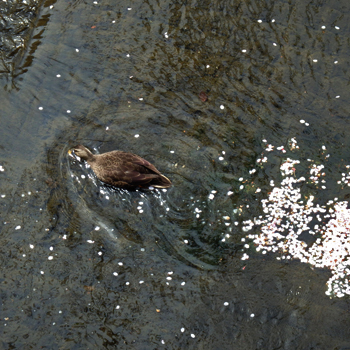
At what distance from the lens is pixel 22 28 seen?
25.4 ft

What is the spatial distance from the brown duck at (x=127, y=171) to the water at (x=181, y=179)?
23 centimetres

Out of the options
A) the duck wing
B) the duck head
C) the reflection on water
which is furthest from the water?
the duck wing

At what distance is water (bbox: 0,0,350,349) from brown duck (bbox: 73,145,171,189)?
0.23 meters

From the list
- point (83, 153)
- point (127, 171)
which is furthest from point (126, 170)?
point (83, 153)

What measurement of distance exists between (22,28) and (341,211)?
6551 mm

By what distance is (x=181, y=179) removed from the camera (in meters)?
6.46

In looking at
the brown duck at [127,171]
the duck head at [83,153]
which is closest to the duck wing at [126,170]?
the brown duck at [127,171]

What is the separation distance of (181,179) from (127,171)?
89cm

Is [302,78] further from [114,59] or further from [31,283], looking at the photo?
[31,283]

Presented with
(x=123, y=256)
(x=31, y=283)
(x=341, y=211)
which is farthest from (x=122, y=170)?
(x=341, y=211)

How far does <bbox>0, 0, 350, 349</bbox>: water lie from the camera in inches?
219

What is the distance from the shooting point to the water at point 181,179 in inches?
→ 219

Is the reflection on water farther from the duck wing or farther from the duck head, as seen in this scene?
the duck head

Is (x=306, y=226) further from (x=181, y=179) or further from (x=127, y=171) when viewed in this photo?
(x=127, y=171)
